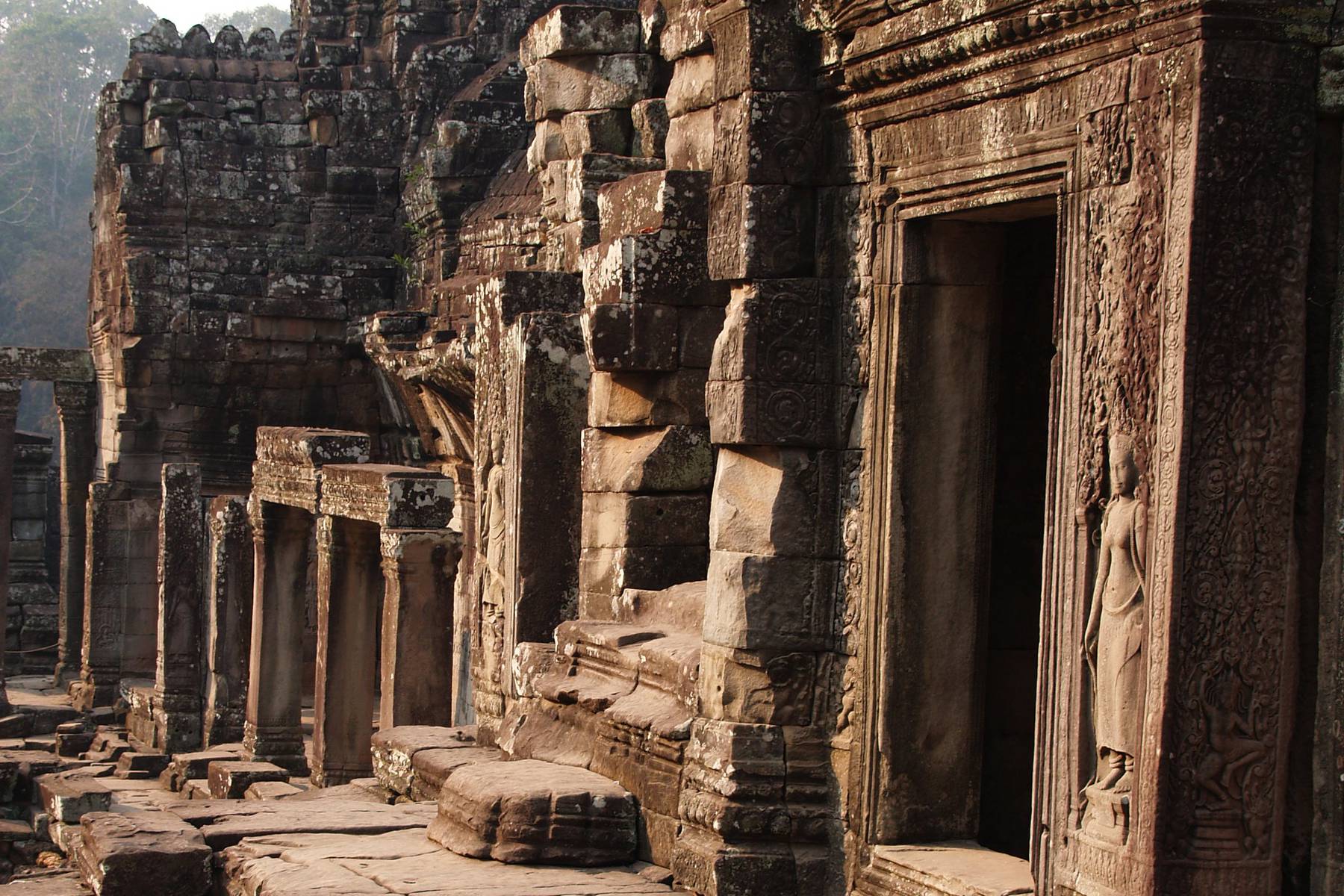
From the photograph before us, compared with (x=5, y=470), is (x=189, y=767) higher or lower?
lower

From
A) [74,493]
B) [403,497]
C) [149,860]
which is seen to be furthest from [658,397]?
[74,493]

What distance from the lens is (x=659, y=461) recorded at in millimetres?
8875

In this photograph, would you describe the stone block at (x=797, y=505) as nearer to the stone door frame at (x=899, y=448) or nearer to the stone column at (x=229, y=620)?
the stone door frame at (x=899, y=448)

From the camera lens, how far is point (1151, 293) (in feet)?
17.5

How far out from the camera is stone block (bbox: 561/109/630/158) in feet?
38.0

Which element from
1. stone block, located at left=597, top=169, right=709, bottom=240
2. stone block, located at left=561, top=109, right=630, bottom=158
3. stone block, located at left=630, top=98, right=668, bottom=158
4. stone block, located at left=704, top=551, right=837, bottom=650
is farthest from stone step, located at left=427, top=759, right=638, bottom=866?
stone block, located at left=561, top=109, right=630, bottom=158

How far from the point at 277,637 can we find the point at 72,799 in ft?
9.64

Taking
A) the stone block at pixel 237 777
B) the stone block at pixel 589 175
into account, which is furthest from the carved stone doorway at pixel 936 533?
the stone block at pixel 237 777

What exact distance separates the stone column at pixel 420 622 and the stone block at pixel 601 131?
3.00 m

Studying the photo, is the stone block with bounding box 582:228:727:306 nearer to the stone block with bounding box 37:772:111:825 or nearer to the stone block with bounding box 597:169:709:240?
the stone block with bounding box 597:169:709:240

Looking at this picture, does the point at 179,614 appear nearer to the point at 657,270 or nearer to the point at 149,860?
the point at 149,860

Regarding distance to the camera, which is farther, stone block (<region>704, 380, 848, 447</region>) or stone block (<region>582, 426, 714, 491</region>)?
stone block (<region>582, 426, 714, 491</region>)

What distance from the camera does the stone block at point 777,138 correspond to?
703cm

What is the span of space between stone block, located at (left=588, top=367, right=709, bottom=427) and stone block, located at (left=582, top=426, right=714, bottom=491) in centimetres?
6
